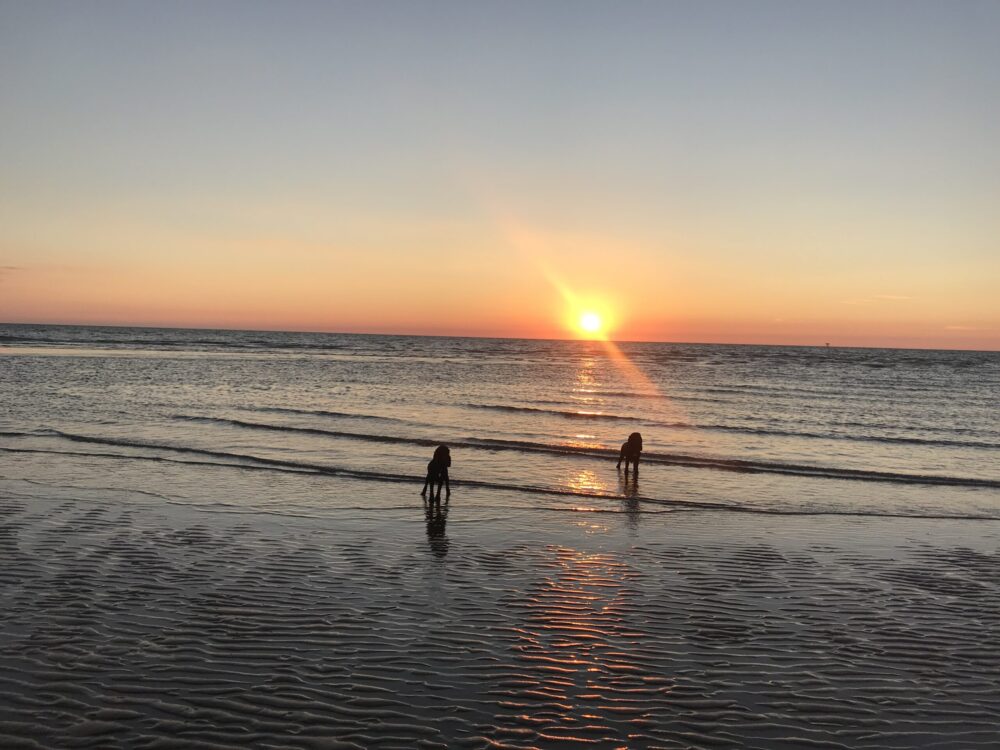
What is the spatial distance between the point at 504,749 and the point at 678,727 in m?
1.68

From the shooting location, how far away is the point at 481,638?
9055 millimetres

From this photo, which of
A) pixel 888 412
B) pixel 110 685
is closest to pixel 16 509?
pixel 110 685

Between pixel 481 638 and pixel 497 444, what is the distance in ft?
58.0

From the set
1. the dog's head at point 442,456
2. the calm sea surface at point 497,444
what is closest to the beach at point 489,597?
the calm sea surface at point 497,444

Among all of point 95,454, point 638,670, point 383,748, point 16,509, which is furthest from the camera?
point 95,454

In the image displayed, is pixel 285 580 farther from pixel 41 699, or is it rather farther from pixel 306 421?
pixel 306 421

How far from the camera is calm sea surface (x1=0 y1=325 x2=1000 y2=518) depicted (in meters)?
18.5

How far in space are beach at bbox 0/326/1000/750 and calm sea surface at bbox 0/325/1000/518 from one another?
8.0 inches

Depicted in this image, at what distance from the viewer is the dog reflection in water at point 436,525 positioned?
13.2 meters

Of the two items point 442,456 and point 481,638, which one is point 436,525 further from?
point 481,638

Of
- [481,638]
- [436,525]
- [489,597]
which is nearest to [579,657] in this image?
[481,638]

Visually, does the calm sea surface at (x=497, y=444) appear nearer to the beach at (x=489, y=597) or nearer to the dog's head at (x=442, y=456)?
the beach at (x=489, y=597)

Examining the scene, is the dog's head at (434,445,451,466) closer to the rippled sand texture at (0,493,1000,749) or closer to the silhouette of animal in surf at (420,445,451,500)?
the silhouette of animal in surf at (420,445,451,500)

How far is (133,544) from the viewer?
1266 centimetres
